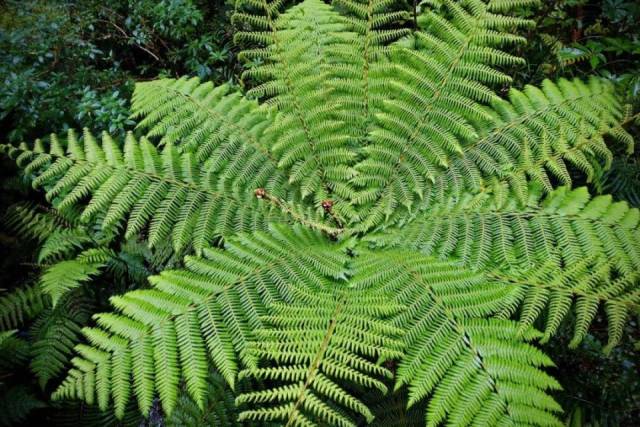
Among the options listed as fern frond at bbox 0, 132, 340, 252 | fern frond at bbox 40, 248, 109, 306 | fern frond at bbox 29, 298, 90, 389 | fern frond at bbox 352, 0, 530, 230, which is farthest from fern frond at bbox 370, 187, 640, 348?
fern frond at bbox 29, 298, 90, 389

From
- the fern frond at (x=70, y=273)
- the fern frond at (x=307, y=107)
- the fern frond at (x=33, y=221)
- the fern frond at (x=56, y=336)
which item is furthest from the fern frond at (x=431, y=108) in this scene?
the fern frond at (x=33, y=221)

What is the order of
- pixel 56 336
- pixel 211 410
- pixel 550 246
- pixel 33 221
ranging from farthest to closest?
pixel 33 221, pixel 56 336, pixel 211 410, pixel 550 246

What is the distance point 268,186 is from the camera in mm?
2465

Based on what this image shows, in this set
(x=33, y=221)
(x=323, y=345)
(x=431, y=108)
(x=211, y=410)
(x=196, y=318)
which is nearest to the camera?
(x=323, y=345)

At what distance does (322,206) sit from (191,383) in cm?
120

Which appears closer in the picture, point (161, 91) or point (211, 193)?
point (211, 193)

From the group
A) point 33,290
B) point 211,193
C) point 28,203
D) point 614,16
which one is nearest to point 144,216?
point 211,193

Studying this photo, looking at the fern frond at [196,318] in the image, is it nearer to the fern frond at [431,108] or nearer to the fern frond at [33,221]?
the fern frond at [431,108]

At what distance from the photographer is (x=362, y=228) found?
2.38 m

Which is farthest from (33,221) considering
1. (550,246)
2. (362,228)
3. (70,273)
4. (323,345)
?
(550,246)

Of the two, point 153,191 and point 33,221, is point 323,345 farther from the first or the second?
point 33,221

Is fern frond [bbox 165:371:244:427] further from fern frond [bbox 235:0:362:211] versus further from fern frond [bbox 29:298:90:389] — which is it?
fern frond [bbox 235:0:362:211]

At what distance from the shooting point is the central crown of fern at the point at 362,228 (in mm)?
1540

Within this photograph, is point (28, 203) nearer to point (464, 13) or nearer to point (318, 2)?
point (318, 2)
